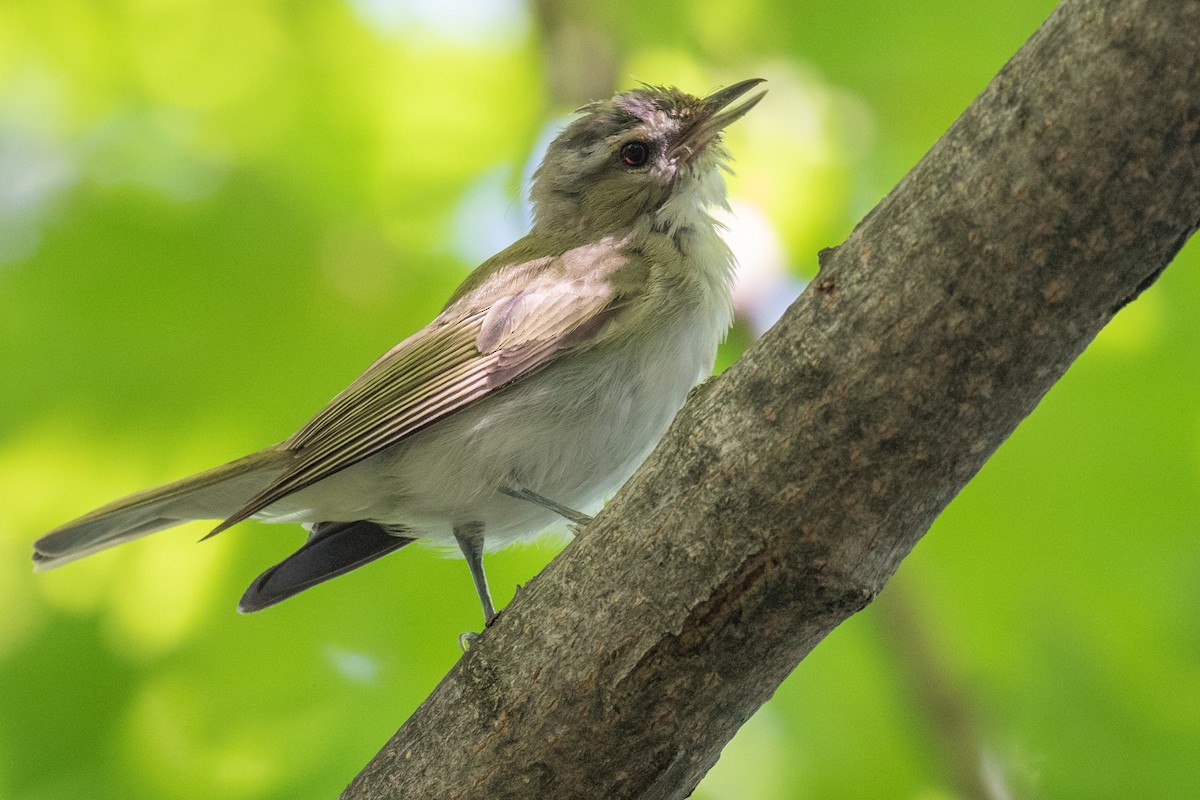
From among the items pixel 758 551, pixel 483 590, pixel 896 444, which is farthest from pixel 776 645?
pixel 483 590

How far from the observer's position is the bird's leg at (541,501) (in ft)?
12.5

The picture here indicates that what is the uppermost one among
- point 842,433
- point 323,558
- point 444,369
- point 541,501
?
point 444,369

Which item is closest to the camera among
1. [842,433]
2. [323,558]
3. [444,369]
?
[842,433]

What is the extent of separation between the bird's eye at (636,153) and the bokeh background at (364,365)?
280mm

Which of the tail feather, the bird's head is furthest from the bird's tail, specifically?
the bird's head

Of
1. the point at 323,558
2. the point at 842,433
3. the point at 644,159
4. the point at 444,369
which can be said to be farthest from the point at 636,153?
the point at 842,433

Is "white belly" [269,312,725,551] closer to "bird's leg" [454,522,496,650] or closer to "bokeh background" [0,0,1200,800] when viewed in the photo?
"bird's leg" [454,522,496,650]

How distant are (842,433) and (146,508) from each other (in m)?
2.55

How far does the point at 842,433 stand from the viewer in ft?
7.59

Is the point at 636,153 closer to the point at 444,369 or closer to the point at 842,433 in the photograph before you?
the point at 444,369

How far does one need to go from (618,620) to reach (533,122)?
2693 millimetres

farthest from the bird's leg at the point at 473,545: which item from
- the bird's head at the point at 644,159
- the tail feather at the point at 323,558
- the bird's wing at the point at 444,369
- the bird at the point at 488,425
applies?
the bird's head at the point at 644,159

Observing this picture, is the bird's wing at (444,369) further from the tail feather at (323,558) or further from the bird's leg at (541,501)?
the bird's leg at (541,501)

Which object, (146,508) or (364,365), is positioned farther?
(364,365)
